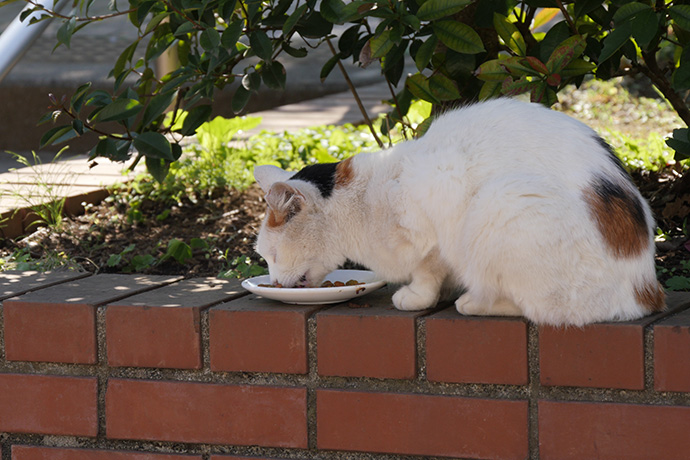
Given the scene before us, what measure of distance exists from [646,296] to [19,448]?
169 cm

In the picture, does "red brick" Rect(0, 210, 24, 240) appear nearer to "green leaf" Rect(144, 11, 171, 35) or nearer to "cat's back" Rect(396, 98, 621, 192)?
"green leaf" Rect(144, 11, 171, 35)

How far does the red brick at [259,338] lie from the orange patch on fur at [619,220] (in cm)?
73

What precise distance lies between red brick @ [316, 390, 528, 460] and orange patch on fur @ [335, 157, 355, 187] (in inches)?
21.8

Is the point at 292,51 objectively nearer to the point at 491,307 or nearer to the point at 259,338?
the point at 259,338

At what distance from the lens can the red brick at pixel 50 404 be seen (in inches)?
86.0

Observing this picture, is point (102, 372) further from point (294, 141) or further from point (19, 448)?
point (294, 141)

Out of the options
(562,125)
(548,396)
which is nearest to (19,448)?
(548,396)

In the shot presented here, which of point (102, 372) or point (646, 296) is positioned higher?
point (646, 296)

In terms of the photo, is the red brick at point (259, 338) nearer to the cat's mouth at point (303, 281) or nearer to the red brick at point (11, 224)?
the cat's mouth at point (303, 281)

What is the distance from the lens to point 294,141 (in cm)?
404

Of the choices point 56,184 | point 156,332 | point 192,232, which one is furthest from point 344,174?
point 56,184

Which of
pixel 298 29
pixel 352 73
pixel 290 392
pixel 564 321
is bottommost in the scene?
pixel 290 392

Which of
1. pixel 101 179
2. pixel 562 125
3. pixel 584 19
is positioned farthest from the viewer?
pixel 101 179

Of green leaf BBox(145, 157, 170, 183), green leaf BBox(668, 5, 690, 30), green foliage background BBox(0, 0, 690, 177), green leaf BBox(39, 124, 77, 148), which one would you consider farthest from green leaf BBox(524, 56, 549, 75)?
green leaf BBox(39, 124, 77, 148)
